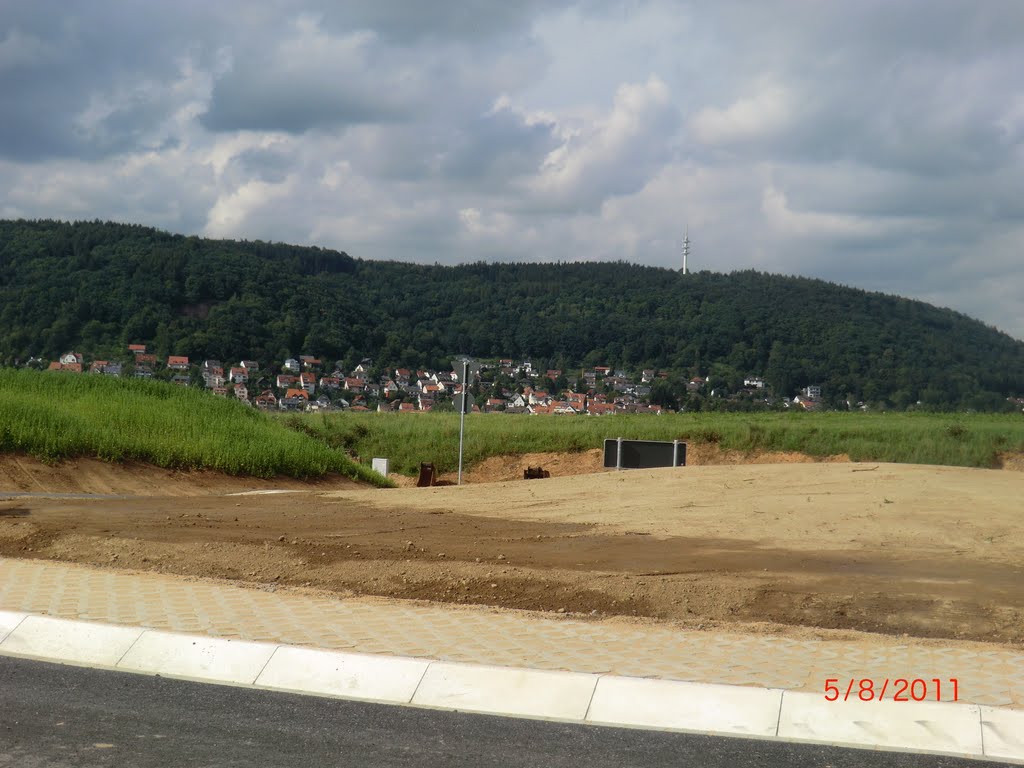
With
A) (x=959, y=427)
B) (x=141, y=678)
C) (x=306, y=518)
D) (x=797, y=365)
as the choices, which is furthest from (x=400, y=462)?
(x=797, y=365)

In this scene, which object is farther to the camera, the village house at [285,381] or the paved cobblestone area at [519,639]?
the village house at [285,381]

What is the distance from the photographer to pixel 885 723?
5.78 metres

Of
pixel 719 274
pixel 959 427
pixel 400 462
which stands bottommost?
pixel 400 462

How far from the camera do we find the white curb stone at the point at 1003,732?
5.43 m

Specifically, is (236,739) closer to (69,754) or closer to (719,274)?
(69,754)

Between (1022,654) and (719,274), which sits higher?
(719,274)

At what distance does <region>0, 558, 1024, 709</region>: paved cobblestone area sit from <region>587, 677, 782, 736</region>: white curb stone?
27 centimetres

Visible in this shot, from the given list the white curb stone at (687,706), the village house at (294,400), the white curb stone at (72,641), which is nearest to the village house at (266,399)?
the village house at (294,400)

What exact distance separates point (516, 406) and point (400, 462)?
28.0 metres

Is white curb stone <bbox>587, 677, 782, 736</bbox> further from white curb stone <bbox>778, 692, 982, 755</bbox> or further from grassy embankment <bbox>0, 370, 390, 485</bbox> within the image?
grassy embankment <bbox>0, 370, 390, 485</bbox>

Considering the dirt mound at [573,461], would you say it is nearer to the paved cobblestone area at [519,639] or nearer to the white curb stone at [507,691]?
the paved cobblestone area at [519,639]

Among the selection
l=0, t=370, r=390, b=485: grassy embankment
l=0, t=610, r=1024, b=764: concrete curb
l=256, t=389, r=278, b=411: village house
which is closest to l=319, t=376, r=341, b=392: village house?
l=256, t=389, r=278, b=411: village house

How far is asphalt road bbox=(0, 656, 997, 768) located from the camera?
5.18 metres

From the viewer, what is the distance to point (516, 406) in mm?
68625
